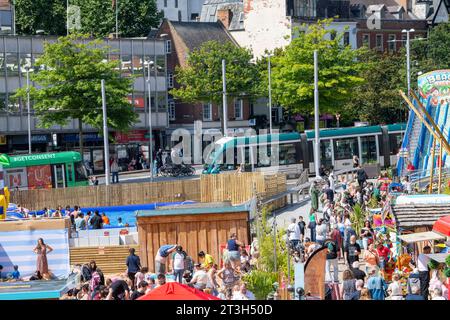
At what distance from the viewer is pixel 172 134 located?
8412 centimetres

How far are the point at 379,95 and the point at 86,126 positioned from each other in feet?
69.4

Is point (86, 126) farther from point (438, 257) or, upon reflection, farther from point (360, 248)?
point (438, 257)

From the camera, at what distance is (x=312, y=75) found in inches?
2968

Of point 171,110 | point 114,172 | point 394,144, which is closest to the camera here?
point 394,144

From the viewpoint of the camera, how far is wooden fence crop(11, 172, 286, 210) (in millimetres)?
46344

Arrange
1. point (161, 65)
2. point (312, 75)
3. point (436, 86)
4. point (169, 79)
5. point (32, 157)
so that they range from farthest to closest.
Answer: point (169, 79) → point (161, 65) → point (312, 75) → point (32, 157) → point (436, 86)

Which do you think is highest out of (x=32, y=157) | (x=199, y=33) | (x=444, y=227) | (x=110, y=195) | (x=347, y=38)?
(x=199, y=33)

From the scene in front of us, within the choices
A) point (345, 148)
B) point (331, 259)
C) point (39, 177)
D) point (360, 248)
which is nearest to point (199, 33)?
point (345, 148)

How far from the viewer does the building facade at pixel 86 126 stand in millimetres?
71688

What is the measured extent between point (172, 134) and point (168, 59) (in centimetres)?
662

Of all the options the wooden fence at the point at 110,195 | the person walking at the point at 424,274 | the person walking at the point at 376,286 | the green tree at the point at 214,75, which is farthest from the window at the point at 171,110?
the person walking at the point at 376,286

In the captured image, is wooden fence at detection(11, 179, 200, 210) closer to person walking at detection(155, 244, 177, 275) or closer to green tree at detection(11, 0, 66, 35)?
person walking at detection(155, 244, 177, 275)

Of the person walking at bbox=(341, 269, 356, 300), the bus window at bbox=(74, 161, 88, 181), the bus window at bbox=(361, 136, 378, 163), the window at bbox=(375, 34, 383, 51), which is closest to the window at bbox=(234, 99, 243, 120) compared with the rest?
the window at bbox=(375, 34, 383, 51)
